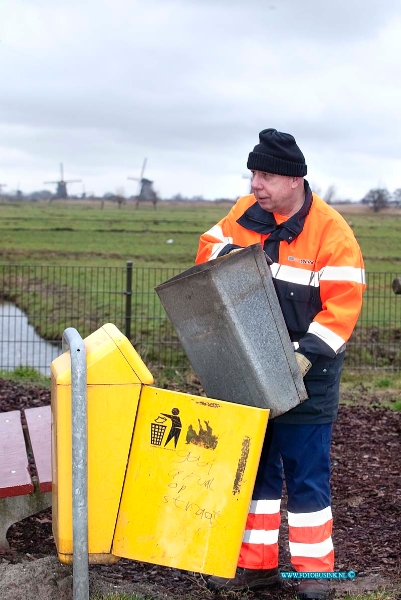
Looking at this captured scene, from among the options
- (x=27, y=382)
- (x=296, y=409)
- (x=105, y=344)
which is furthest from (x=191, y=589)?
(x=27, y=382)

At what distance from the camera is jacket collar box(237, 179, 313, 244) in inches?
153

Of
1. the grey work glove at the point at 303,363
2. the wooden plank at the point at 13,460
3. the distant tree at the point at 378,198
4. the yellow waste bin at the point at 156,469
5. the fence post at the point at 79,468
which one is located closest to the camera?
the fence post at the point at 79,468

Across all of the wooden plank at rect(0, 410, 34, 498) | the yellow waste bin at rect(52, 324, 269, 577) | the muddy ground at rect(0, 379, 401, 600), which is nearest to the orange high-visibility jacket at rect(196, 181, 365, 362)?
the yellow waste bin at rect(52, 324, 269, 577)

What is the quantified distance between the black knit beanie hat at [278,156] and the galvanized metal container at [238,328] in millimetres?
580

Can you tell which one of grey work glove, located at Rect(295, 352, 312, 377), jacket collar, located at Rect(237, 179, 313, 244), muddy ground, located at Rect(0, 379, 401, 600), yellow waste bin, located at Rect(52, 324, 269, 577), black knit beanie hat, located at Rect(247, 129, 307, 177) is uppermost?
black knit beanie hat, located at Rect(247, 129, 307, 177)

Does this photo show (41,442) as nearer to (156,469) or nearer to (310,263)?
(156,469)

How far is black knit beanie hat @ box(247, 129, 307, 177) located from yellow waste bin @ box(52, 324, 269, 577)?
1078 millimetres

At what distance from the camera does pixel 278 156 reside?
388cm

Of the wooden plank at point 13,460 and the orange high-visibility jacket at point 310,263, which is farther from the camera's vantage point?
the wooden plank at point 13,460

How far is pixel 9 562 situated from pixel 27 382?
4.80 meters

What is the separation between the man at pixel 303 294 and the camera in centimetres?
377

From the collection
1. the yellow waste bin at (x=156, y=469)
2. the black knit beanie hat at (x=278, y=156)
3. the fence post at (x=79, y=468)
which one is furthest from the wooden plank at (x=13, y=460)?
the black knit beanie hat at (x=278, y=156)

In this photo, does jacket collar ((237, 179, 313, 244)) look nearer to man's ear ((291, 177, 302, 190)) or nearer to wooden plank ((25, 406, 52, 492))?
man's ear ((291, 177, 302, 190))

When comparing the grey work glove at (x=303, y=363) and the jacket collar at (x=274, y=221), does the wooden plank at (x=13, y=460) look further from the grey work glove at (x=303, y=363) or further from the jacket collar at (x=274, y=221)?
the jacket collar at (x=274, y=221)
